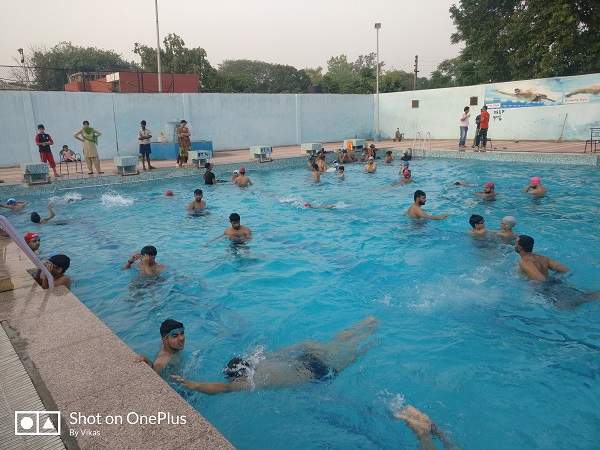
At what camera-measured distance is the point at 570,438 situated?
3463 mm

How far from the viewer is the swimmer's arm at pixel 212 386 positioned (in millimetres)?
3727

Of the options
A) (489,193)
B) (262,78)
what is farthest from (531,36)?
(262,78)

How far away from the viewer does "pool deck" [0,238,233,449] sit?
2.44 metres

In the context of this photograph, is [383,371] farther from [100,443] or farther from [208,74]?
[208,74]

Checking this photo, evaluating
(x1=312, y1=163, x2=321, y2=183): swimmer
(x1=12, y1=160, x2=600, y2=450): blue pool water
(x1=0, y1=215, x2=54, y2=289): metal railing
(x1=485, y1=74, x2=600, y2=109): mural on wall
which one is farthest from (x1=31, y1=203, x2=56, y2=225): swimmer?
(x1=485, y1=74, x2=600, y2=109): mural on wall

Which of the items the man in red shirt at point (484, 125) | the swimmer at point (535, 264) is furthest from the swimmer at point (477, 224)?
the man in red shirt at point (484, 125)

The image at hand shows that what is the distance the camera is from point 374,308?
5809 mm

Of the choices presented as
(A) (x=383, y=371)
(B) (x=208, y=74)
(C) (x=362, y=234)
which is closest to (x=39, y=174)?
(C) (x=362, y=234)

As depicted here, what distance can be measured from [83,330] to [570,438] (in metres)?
4.03

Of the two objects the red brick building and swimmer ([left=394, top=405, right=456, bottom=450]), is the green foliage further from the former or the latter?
swimmer ([left=394, top=405, right=456, bottom=450])

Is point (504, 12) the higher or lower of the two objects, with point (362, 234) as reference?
higher

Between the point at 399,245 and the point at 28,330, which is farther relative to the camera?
the point at 399,245

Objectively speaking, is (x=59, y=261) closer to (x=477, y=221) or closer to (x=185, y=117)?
(x=477, y=221)

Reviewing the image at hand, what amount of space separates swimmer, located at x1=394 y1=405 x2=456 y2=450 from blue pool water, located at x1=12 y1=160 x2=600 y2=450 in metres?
0.08
